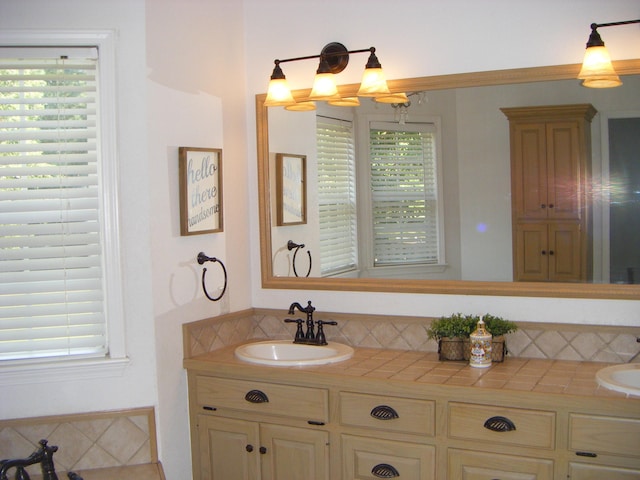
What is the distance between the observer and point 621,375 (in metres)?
2.60

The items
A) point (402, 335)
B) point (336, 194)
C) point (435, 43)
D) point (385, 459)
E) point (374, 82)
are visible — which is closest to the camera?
point (385, 459)

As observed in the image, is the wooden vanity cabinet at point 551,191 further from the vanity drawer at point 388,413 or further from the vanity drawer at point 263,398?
the vanity drawer at point 263,398

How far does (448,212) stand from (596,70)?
2.73ft

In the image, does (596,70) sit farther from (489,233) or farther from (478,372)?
(478,372)

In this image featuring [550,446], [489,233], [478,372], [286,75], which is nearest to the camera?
[550,446]

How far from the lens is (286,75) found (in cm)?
338

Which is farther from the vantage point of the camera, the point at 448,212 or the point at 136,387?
the point at 448,212

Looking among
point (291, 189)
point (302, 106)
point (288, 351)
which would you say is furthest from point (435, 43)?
point (288, 351)

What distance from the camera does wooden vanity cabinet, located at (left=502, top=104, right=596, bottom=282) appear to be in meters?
2.84

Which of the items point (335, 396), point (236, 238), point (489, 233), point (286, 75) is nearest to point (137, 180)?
point (236, 238)

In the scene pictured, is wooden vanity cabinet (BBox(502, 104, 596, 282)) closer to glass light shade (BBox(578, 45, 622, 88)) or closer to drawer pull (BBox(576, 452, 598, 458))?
glass light shade (BBox(578, 45, 622, 88))

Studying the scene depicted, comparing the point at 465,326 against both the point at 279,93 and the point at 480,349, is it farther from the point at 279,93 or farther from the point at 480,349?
the point at 279,93

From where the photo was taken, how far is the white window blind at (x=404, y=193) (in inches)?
124

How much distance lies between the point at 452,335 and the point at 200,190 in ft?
3.91
